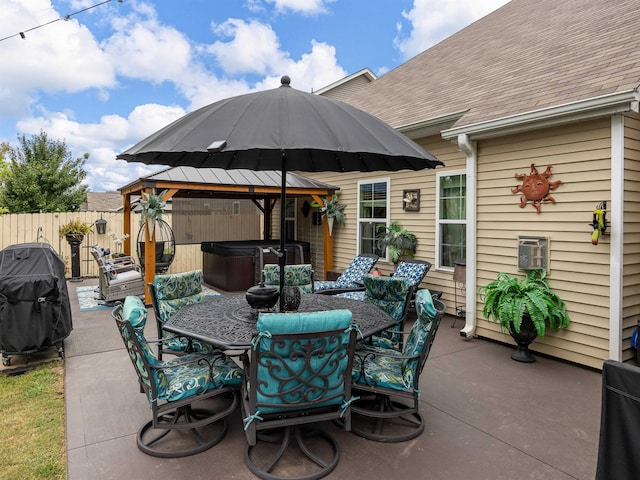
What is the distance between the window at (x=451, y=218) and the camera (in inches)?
225

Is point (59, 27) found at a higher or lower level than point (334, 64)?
lower

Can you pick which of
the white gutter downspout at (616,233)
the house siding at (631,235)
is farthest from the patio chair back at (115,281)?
the house siding at (631,235)

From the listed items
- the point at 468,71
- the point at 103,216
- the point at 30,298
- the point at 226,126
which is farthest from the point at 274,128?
the point at 103,216

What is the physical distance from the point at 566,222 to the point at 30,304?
5.34 metres

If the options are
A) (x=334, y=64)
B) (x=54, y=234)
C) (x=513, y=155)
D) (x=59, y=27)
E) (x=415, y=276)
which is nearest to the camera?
(x=513, y=155)

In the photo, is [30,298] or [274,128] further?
[30,298]

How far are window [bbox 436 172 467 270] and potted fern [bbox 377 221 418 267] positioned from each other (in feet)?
1.50

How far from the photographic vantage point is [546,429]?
9.06 ft

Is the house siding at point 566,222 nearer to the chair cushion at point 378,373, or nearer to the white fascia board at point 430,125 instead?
the white fascia board at point 430,125

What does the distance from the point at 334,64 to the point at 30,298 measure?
55.6 ft

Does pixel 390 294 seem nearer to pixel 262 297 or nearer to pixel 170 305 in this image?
pixel 262 297

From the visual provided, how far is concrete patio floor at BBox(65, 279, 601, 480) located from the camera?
2.28 m

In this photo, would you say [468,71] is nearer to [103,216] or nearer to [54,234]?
[103,216]

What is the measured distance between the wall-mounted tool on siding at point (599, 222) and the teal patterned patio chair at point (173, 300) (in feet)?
11.9
